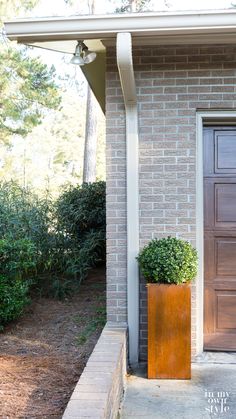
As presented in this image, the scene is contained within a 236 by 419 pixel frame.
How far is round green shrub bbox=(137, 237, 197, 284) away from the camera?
3398mm

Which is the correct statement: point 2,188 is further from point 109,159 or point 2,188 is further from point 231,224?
point 231,224

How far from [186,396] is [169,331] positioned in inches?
19.2

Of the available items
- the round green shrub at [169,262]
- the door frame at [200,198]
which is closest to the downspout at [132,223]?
the round green shrub at [169,262]

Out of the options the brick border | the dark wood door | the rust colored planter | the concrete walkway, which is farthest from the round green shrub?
the concrete walkway

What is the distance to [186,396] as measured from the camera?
3.13 meters

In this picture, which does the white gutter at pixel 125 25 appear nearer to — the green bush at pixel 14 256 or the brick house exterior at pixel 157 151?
the brick house exterior at pixel 157 151

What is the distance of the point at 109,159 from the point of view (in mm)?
3877

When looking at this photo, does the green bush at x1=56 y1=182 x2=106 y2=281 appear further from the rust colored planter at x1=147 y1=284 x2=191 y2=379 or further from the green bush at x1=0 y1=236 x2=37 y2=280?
the rust colored planter at x1=147 y1=284 x2=191 y2=379

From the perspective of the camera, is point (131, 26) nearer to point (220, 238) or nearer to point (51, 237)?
point (220, 238)

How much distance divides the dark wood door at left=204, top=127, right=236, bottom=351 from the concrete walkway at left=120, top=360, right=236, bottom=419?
0.39 metres

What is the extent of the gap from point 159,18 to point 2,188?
12.9 feet

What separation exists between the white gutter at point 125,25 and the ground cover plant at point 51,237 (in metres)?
2.19

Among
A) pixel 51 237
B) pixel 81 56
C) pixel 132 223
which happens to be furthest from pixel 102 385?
pixel 51 237

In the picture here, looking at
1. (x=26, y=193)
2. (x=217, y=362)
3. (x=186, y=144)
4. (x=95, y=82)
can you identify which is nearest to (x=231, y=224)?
(x=186, y=144)
